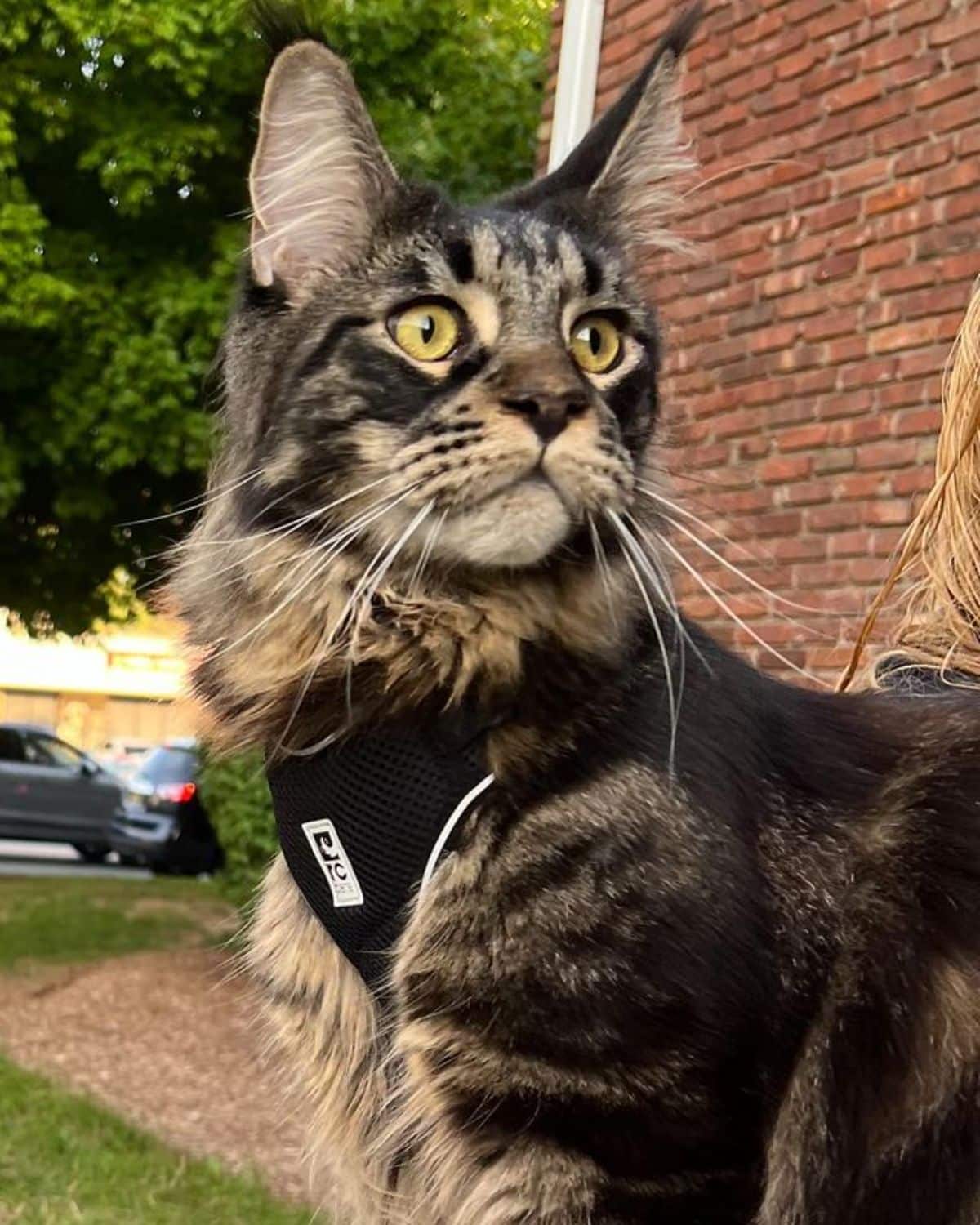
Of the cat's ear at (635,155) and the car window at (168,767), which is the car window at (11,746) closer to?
the car window at (168,767)

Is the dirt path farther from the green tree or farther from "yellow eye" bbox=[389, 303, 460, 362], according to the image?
"yellow eye" bbox=[389, 303, 460, 362]

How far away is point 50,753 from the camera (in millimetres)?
18797

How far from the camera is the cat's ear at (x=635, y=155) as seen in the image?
2.37 meters

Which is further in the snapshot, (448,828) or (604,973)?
(448,828)

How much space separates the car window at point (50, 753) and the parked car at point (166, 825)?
2.75ft

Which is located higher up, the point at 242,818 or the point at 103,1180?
the point at 242,818

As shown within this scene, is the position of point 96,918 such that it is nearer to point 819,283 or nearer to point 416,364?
point 819,283

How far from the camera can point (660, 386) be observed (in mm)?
2574

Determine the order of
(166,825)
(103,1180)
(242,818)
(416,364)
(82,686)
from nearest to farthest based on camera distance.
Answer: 1. (416,364)
2. (103,1180)
3. (242,818)
4. (166,825)
5. (82,686)

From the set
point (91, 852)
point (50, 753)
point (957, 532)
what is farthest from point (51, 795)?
point (957, 532)

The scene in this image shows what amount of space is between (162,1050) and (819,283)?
525cm

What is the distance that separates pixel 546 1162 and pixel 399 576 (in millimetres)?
847

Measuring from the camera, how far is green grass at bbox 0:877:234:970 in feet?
34.3

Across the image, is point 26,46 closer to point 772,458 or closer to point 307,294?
point 772,458
